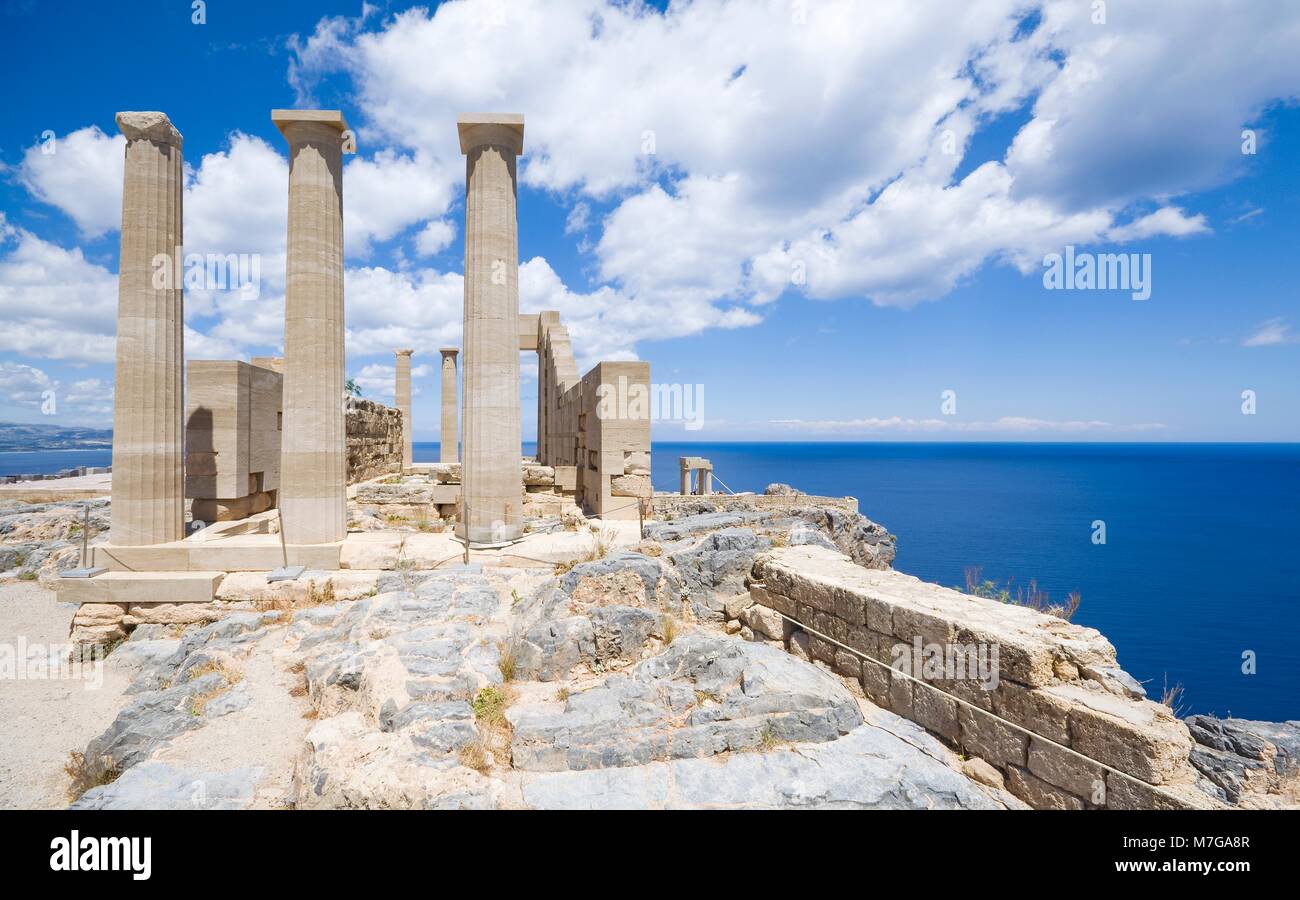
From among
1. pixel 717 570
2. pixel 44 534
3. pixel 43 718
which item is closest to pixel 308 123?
pixel 43 718

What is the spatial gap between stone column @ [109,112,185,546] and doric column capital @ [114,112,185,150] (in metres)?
0.01

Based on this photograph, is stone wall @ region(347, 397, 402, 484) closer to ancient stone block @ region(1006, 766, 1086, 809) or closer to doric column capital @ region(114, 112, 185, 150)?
doric column capital @ region(114, 112, 185, 150)

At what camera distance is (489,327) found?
10734 mm

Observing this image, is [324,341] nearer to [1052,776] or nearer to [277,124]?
[277,124]

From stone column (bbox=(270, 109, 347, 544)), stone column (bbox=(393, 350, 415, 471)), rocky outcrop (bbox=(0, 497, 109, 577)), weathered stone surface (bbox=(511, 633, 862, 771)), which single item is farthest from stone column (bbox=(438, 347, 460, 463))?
weathered stone surface (bbox=(511, 633, 862, 771))

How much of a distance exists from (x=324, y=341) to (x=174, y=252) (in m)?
3.13

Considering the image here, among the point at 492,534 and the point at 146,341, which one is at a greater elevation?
the point at 146,341

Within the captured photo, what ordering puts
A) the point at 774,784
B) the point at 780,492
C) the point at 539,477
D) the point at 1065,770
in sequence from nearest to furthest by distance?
the point at 774,784 → the point at 1065,770 → the point at 539,477 → the point at 780,492

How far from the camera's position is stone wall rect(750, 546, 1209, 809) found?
152 inches

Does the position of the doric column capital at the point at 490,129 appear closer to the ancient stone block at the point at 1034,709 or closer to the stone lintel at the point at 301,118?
the stone lintel at the point at 301,118

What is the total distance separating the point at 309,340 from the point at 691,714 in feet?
31.6

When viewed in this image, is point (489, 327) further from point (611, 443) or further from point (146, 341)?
point (146, 341)

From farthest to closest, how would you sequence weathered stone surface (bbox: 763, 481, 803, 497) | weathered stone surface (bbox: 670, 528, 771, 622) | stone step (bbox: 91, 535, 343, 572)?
1. weathered stone surface (bbox: 763, 481, 803, 497)
2. stone step (bbox: 91, 535, 343, 572)
3. weathered stone surface (bbox: 670, 528, 771, 622)
